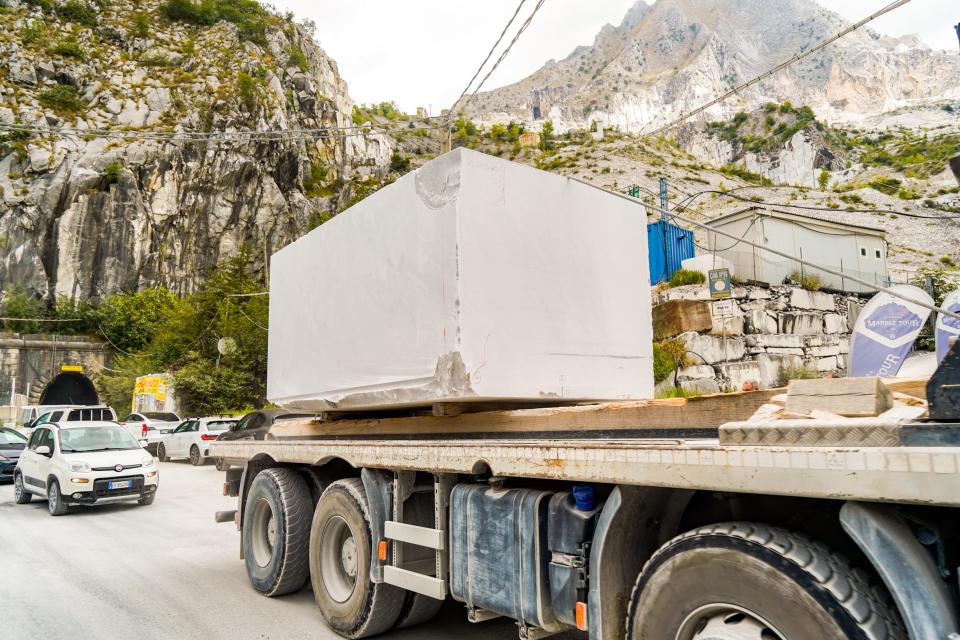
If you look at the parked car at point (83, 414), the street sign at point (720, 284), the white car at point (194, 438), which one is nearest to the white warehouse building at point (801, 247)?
the street sign at point (720, 284)

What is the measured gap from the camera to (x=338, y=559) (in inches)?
217

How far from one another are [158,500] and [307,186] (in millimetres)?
52675

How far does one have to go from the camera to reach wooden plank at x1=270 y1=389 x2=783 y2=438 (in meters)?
3.23

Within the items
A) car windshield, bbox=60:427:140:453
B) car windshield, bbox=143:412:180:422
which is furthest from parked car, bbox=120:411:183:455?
car windshield, bbox=60:427:140:453

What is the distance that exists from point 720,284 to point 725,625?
20206 millimetres

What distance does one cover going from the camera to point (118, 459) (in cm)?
1266

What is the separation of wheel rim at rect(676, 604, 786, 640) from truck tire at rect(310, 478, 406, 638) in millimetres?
2838

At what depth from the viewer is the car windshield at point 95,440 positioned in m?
12.9

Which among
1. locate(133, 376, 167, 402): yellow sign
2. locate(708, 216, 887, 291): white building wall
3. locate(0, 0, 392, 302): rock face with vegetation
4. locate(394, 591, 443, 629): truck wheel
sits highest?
locate(0, 0, 392, 302): rock face with vegetation

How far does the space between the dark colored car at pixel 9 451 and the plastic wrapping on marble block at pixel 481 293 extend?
16.4 m

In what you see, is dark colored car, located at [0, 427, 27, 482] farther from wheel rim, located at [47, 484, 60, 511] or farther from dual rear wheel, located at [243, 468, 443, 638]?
dual rear wheel, located at [243, 468, 443, 638]

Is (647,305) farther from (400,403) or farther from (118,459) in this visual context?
(118,459)

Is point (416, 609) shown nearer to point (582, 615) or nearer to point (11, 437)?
point (582, 615)

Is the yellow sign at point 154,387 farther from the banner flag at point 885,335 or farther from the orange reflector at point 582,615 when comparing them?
the orange reflector at point 582,615
